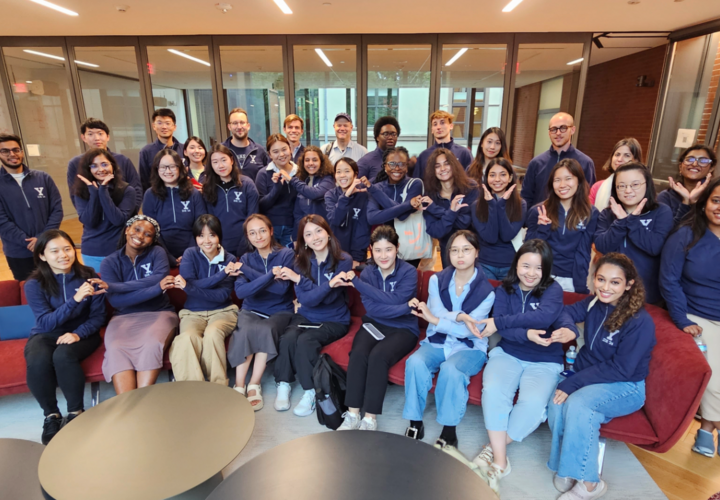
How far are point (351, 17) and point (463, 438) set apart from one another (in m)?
4.89

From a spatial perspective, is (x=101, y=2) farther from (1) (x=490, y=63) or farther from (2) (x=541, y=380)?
(2) (x=541, y=380)

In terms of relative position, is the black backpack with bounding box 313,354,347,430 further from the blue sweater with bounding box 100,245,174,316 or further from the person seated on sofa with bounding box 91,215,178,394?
the blue sweater with bounding box 100,245,174,316

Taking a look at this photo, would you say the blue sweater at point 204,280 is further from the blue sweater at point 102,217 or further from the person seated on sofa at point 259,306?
the blue sweater at point 102,217

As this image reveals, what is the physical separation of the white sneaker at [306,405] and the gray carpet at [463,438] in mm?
38

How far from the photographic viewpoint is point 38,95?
6.45 m

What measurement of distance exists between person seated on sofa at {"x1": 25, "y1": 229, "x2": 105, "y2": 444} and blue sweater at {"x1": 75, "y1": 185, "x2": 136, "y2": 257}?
0.53 meters

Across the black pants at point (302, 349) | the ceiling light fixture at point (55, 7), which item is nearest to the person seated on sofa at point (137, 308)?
the black pants at point (302, 349)

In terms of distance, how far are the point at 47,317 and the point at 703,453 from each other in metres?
4.12

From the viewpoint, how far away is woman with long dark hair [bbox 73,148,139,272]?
317 cm

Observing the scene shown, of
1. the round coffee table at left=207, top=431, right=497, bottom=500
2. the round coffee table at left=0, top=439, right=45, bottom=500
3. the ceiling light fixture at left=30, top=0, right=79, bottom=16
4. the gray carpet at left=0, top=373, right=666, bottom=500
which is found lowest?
the gray carpet at left=0, top=373, right=666, bottom=500

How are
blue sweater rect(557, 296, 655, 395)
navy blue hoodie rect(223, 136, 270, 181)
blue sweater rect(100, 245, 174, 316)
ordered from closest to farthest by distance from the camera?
blue sweater rect(557, 296, 655, 395)
blue sweater rect(100, 245, 174, 316)
navy blue hoodie rect(223, 136, 270, 181)

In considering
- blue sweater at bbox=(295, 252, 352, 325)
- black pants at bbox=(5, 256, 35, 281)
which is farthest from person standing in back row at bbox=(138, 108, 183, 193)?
blue sweater at bbox=(295, 252, 352, 325)

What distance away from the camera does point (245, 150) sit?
404 centimetres

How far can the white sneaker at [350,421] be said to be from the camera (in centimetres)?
246
